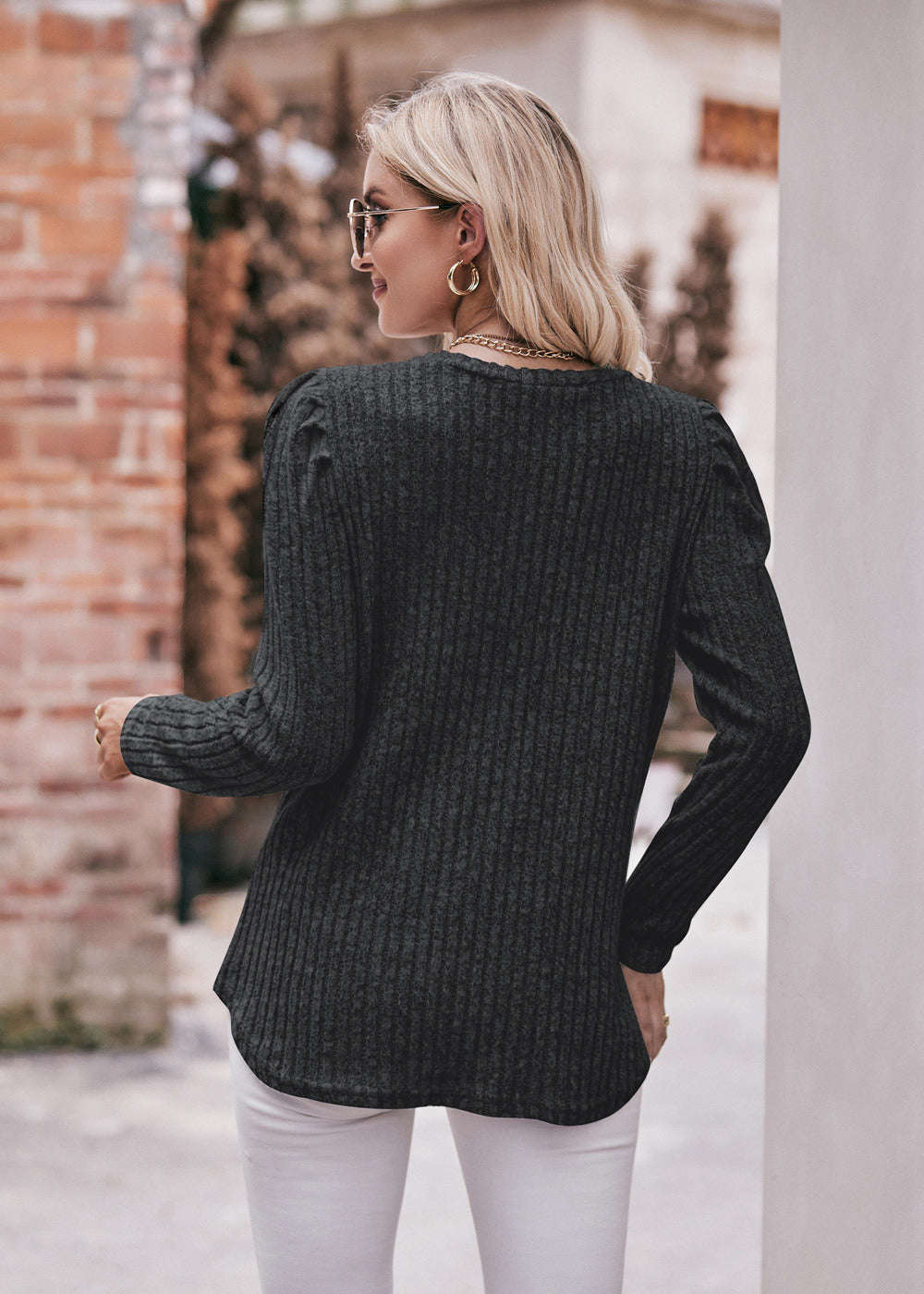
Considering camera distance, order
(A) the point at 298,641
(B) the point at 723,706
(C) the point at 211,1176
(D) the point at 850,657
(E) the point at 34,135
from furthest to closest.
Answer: (E) the point at 34,135 → (C) the point at 211,1176 → (D) the point at 850,657 → (B) the point at 723,706 → (A) the point at 298,641

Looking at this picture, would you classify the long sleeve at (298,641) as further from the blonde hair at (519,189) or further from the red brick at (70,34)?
the red brick at (70,34)

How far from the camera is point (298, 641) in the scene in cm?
107

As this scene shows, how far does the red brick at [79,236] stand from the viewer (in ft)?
11.6

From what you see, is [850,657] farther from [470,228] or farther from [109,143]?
[109,143]

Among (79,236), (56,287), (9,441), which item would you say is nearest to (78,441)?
(9,441)

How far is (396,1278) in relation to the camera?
2.50 meters

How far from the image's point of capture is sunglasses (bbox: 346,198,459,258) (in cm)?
112

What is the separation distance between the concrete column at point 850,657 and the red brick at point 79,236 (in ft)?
7.41

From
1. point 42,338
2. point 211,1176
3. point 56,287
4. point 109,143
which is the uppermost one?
point 109,143

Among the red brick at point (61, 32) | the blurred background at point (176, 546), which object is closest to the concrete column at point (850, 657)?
the blurred background at point (176, 546)

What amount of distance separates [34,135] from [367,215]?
2.73m

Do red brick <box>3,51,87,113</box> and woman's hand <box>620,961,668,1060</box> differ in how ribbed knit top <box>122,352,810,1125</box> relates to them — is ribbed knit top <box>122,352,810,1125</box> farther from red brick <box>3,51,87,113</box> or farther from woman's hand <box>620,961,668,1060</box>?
red brick <box>3,51,87,113</box>

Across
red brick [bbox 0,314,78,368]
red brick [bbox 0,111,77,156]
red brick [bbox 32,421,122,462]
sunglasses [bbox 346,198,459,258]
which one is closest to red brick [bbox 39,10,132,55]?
red brick [bbox 0,111,77,156]

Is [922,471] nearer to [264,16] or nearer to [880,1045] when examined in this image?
[880,1045]
